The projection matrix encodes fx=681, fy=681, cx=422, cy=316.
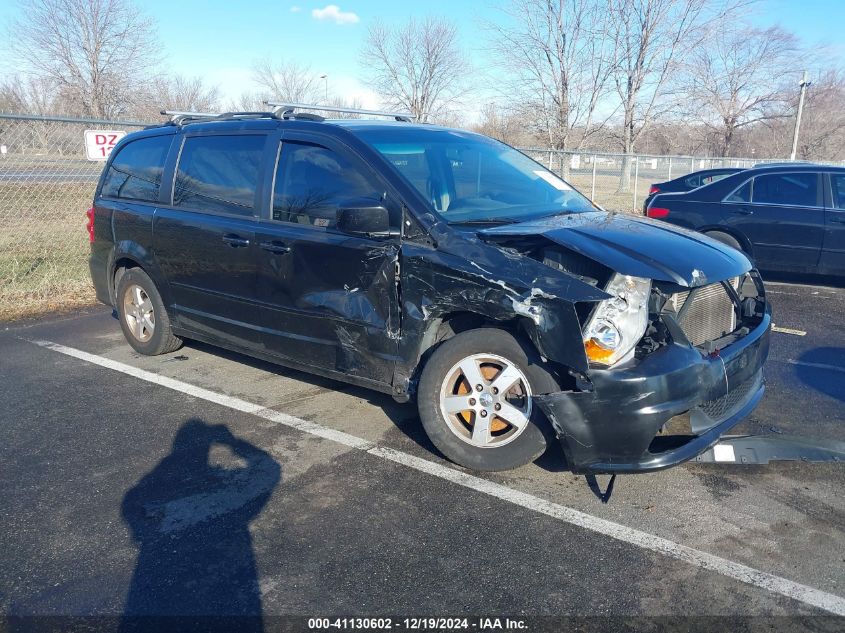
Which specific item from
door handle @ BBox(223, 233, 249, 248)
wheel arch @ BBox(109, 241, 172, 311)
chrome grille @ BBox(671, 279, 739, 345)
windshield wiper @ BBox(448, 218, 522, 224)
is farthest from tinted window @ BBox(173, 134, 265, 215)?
chrome grille @ BBox(671, 279, 739, 345)

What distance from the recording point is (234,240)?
180 inches

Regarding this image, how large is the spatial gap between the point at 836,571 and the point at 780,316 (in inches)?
201

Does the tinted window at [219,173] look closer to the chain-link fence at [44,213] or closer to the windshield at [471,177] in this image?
the windshield at [471,177]

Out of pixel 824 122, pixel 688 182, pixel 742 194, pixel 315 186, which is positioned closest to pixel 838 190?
pixel 742 194

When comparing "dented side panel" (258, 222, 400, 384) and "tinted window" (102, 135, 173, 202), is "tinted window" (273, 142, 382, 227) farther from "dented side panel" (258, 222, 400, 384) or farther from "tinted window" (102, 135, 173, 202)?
"tinted window" (102, 135, 173, 202)

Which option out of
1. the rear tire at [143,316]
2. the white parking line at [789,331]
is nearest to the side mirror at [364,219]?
the rear tire at [143,316]

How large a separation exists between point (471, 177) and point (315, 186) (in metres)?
1.01

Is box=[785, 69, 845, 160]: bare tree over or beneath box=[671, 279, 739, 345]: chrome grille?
over

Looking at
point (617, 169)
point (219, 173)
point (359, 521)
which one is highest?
point (617, 169)

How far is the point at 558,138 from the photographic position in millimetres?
23844

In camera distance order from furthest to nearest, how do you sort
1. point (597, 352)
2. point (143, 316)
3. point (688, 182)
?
point (688, 182)
point (143, 316)
point (597, 352)

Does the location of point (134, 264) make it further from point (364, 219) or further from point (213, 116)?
point (364, 219)

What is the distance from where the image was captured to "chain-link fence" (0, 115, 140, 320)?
802 cm

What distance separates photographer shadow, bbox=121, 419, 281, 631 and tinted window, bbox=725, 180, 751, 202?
767 cm
